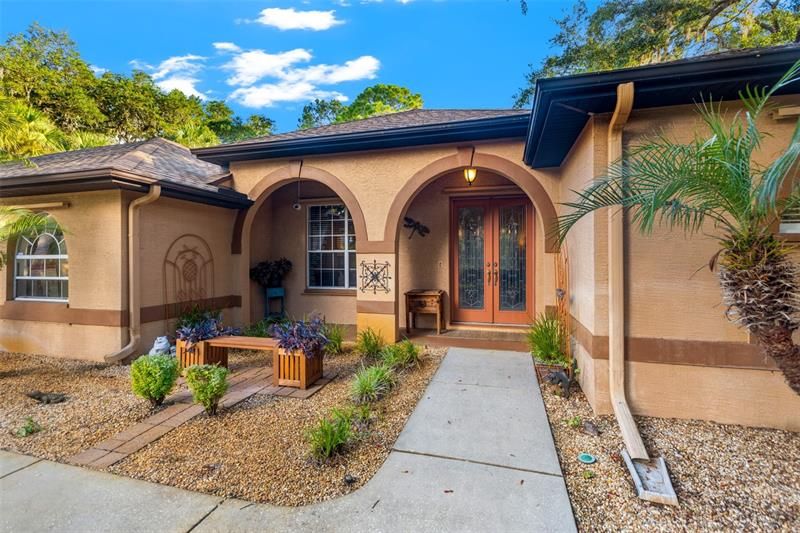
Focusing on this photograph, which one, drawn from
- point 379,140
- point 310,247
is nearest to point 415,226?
point 379,140

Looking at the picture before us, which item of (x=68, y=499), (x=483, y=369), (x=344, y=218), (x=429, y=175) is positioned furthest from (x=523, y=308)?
(x=68, y=499)

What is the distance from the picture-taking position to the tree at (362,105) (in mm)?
24391

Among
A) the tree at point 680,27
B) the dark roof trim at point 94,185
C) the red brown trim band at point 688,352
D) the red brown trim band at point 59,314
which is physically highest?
the tree at point 680,27

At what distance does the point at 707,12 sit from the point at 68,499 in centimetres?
1538

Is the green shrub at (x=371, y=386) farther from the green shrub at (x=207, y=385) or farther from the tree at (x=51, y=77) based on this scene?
the tree at (x=51, y=77)

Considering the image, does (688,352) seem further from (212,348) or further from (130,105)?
(130,105)

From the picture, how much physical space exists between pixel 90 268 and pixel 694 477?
324 inches

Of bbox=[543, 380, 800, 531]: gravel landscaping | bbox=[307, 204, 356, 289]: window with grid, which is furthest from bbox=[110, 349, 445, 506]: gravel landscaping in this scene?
bbox=[307, 204, 356, 289]: window with grid

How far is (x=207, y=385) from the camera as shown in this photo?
363 centimetres

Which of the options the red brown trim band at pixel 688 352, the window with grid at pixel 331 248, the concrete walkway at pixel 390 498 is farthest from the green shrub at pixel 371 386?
the window with grid at pixel 331 248

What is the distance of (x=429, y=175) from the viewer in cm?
614

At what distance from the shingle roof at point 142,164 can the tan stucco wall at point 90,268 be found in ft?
1.95

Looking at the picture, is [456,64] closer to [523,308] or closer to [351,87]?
[523,308]

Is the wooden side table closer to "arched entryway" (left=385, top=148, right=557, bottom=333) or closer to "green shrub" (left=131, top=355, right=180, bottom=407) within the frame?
"arched entryway" (left=385, top=148, right=557, bottom=333)
